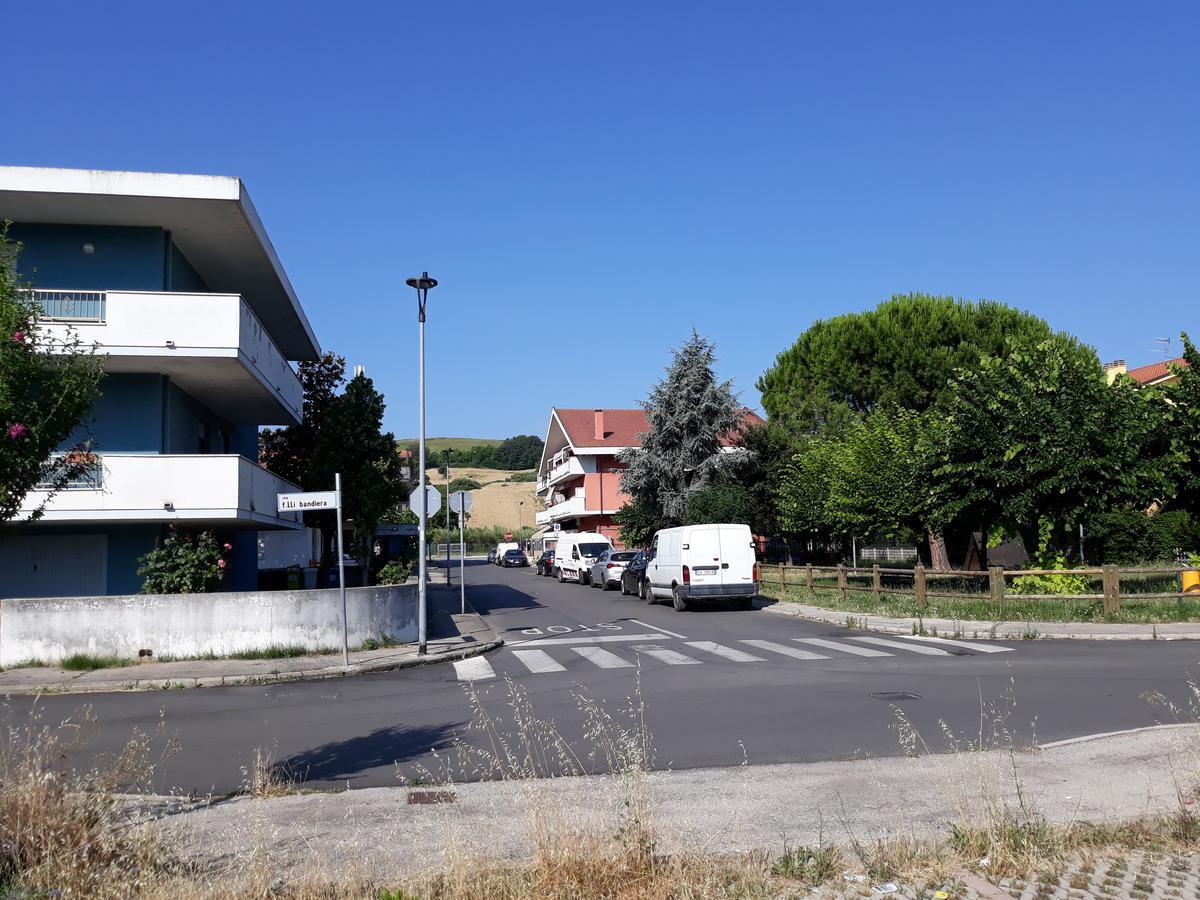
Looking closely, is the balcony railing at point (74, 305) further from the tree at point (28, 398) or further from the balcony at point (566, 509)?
the balcony at point (566, 509)

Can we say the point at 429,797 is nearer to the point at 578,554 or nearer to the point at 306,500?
the point at 306,500

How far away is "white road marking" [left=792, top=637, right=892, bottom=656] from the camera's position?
16469mm

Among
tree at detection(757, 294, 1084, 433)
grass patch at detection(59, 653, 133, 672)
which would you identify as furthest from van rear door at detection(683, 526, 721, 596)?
tree at detection(757, 294, 1084, 433)

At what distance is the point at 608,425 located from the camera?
2798 inches

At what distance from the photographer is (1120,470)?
2314cm

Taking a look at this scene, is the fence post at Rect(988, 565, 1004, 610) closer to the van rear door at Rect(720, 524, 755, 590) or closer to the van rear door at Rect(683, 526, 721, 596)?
the van rear door at Rect(720, 524, 755, 590)

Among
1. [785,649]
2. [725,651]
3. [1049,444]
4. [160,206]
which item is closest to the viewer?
[725,651]

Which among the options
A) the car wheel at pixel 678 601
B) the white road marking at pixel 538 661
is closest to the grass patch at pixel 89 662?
the white road marking at pixel 538 661

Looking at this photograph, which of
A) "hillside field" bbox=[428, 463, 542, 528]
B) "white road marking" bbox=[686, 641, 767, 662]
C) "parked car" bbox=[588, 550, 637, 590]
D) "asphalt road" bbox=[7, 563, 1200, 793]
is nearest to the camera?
"asphalt road" bbox=[7, 563, 1200, 793]

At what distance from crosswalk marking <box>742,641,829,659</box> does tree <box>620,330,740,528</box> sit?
29.5 metres

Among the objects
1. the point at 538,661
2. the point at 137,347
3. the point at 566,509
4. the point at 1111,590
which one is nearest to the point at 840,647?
the point at 538,661

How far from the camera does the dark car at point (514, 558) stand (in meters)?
76.6

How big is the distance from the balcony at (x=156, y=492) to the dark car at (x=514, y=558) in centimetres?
5671

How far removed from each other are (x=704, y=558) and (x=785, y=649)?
387 inches
